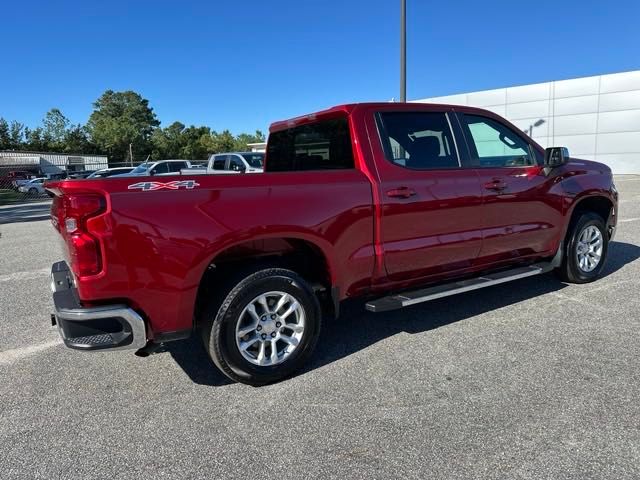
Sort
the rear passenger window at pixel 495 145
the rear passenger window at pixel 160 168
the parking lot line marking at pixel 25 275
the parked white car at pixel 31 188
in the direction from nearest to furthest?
the rear passenger window at pixel 495 145
the parking lot line marking at pixel 25 275
the rear passenger window at pixel 160 168
the parked white car at pixel 31 188

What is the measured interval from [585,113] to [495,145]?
1260 inches

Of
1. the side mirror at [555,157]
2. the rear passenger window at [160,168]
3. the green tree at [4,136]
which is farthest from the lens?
the green tree at [4,136]

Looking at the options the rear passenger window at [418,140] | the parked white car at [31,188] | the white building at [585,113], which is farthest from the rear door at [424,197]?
the parked white car at [31,188]

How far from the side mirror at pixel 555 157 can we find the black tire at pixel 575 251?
840 mm

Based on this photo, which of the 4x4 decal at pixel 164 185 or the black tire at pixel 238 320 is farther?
the black tire at pixel 238 320

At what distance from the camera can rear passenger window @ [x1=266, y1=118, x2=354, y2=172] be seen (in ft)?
13.0

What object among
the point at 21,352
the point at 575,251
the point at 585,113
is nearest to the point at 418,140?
the point at 575,251

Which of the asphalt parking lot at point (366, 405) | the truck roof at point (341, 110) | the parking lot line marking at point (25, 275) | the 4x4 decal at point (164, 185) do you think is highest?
the truck roof at point (341, 110)

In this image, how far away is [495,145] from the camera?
470 cm

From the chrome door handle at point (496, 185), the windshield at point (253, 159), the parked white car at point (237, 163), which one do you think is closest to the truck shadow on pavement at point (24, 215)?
the parked white car at point (237, 163)

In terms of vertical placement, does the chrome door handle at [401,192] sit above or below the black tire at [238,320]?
above

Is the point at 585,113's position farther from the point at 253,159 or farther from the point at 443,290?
the point at 443,290

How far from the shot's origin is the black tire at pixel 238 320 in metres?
3.16

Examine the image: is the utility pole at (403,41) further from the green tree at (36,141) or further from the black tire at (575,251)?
the green tree at (36,141)
